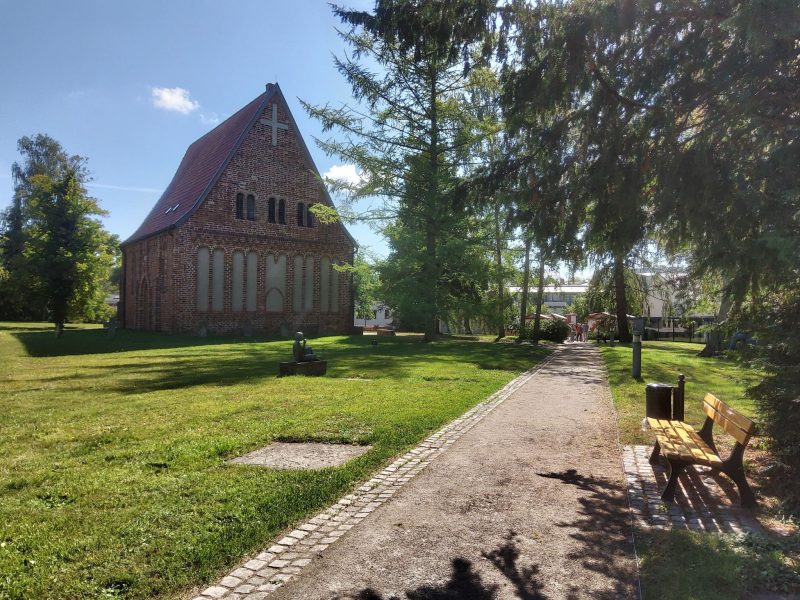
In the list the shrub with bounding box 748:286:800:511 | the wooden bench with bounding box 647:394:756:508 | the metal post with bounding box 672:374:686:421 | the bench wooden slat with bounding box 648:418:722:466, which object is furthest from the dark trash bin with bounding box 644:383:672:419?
the shrub with bounding box 748:286:800:511

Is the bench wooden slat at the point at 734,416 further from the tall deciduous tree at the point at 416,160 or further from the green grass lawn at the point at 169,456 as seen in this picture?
the tall deciduous tree at the point at 416,160

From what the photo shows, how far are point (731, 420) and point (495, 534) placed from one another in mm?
2511

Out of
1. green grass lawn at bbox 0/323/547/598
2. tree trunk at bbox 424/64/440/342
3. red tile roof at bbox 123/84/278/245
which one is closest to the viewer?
green grass lawn at bbox 0/323/547/598

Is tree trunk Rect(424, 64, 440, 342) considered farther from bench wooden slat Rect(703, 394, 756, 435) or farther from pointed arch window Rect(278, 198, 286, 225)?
bench wooden slat Rect(703, 394, 756, 435)

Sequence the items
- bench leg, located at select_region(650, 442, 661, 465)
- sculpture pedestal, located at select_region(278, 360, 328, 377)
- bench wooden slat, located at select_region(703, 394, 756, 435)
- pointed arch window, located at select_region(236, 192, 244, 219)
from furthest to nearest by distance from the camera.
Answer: pointed arch window, located at select_region(236, 192, 244, 219), sculpture pedestal, located at select_region(278, 360, 328, 377), bench leg, located at select_region(650, 442, 661, 465), bench wooden slat, located at select_region(703, 394, 756, 435)

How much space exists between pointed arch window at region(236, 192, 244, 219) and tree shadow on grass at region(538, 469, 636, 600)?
86.6ft

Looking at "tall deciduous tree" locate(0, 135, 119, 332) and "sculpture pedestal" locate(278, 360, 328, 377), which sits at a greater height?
"tall deciduous tree" locate(0, 135, 119, 332)

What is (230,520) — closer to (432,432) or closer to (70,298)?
(432,432)

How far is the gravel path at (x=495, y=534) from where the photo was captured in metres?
3.46

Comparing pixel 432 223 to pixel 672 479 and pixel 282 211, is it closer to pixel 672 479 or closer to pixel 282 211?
pixel 282 211

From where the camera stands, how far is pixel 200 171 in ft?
108

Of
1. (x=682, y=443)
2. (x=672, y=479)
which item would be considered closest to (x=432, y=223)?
(x=682, y=443)

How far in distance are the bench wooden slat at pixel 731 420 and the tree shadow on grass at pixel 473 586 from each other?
2258 mm

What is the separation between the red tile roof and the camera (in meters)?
29.2
